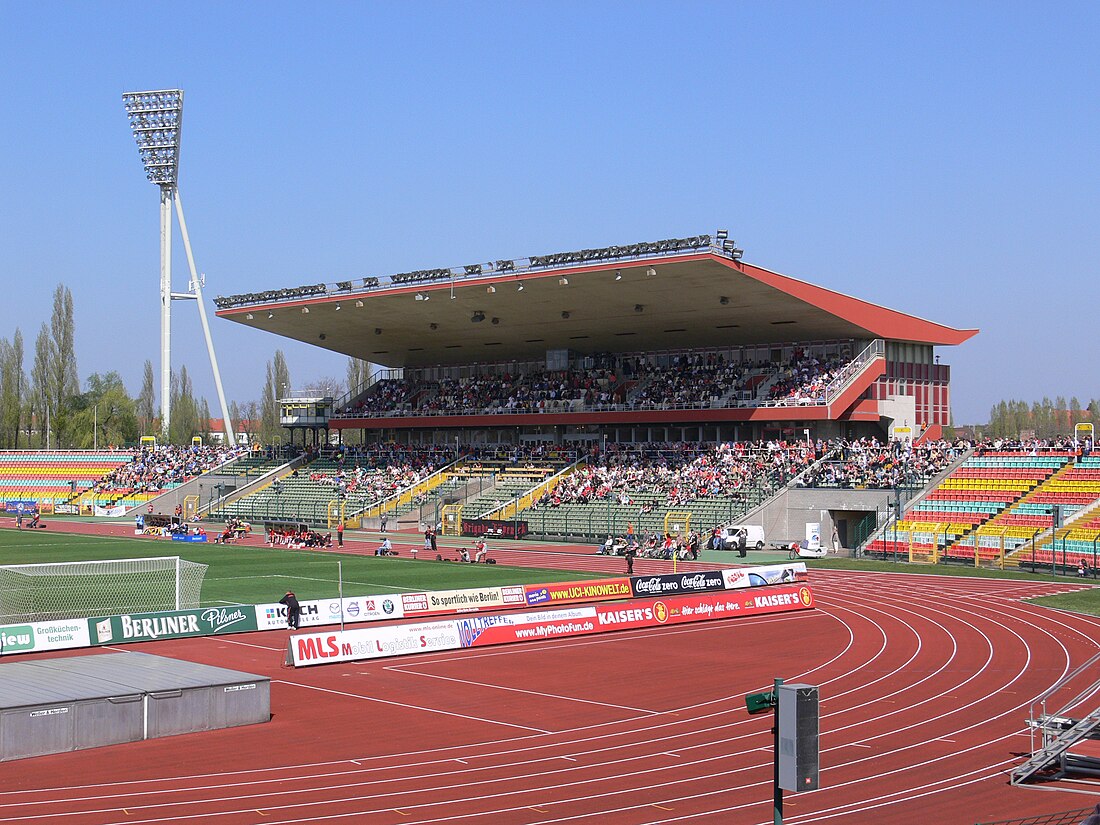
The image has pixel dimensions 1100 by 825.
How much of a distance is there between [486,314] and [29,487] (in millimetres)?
42635

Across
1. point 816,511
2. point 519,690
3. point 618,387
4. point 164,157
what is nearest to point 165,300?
point 164,157

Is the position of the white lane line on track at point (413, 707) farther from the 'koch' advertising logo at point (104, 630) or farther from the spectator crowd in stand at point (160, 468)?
the spectator crowd in stand at point (160, 468)

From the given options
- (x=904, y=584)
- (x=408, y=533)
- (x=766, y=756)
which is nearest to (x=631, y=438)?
(x=408, y=533)

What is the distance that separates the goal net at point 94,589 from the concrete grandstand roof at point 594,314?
29.2 metres

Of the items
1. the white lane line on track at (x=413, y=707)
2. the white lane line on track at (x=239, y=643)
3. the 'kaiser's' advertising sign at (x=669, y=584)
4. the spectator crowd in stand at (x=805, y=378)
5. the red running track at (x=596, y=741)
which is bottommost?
the white lane line on track at (x=413, y=707)

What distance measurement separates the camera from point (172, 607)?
34.2 meters

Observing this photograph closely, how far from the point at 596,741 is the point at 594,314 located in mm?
49181

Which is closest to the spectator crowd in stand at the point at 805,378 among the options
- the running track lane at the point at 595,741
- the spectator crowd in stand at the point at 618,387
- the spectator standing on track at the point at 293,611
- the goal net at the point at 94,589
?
the spectator crowd in stand at the point at 618,387

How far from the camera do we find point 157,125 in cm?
9756

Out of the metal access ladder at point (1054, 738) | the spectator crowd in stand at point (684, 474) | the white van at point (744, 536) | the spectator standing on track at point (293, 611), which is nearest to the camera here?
the metal access ladder at point (1054, 738)

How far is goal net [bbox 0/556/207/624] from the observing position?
1260 inches

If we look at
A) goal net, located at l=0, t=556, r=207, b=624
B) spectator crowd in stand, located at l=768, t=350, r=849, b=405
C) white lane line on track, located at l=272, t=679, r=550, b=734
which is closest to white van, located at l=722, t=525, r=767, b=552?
spectator crowd in stand, located at l=768, t=350, r=849, b=405

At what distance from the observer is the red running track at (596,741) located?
16.5 metres

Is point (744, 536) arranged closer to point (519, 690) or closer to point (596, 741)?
point (519, 690)
